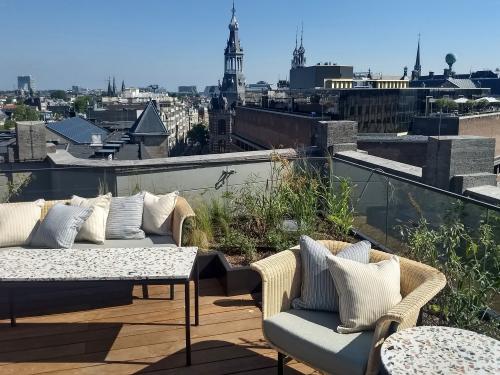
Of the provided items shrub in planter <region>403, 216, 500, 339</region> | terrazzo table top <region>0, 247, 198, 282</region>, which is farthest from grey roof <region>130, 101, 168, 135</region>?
shrub in planter <region>403, 216, 500, 339</region>

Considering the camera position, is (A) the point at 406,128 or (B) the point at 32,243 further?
(A) the point at 406,128

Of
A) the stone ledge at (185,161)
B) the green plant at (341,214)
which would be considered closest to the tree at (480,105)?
the stone ledge at (185,161)

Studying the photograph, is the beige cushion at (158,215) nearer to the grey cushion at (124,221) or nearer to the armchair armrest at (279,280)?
the grey cushion at (124,221)

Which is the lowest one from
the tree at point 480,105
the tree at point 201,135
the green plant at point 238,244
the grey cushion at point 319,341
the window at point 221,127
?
the tree at point 201,135

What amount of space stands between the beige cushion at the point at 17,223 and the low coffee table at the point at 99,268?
48 cm

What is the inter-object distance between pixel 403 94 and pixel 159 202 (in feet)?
93.8

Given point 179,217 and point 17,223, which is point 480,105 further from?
point 17,223

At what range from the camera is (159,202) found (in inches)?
161

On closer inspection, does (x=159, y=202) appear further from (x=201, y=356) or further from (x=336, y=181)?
(x=336, y=181)

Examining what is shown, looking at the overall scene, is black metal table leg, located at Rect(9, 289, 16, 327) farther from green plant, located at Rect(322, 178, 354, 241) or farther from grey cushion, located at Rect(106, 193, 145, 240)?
green plant, located at Rect(322, 178, 354, 241)

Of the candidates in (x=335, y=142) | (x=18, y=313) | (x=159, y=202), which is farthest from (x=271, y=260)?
(x=335, y=142)

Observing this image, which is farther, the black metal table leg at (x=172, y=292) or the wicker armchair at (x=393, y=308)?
the black metal table leg at (x=172, y=292)

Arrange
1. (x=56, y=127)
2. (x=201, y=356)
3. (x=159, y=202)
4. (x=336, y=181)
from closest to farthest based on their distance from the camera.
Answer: (x=201, y=356), (x=159, y=202), (x=336, y=181), (x=56, y=127)

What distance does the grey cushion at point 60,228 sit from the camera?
3633mm
